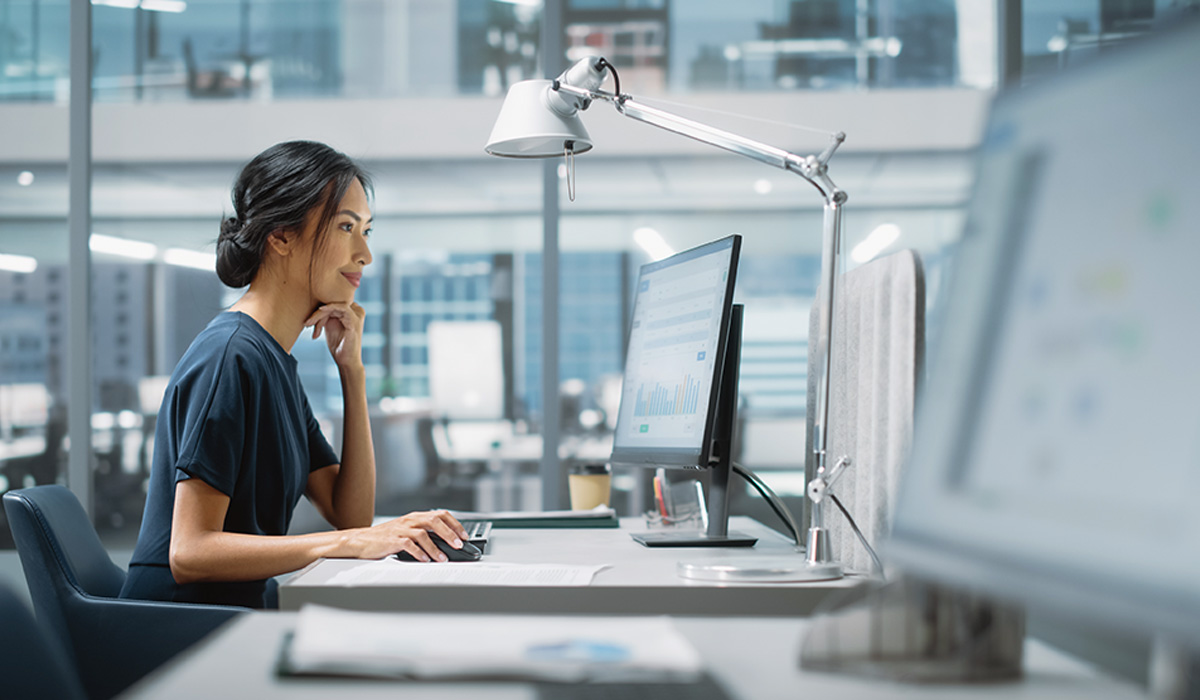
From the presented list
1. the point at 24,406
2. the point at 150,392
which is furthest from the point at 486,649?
the point at 24,406

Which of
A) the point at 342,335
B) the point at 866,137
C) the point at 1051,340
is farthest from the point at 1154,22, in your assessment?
the point at 866,137

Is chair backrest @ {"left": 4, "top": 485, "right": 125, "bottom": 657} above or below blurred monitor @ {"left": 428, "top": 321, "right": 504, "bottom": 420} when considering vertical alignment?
below

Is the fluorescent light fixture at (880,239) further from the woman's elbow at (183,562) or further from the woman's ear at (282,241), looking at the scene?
the woman's elbow at (183,562)

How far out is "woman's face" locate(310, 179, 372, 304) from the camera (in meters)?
1.74

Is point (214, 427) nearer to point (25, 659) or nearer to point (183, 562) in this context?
point (183, 562)

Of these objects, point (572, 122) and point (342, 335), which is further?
point (342, 335)

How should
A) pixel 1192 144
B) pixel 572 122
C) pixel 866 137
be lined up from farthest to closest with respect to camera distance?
pixel 866 137, pixel 572 122, pixel 1192 144

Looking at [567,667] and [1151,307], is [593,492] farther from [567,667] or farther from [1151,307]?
[1151,307]

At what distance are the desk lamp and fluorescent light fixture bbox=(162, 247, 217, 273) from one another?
186 centimetres

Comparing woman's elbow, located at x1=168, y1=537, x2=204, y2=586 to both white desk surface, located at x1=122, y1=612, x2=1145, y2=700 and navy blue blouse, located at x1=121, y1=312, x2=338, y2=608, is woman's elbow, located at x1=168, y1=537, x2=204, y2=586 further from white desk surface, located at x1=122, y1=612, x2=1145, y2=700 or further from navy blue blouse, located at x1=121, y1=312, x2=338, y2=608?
white desk surface, located at x1=122, y1=612, x2=1145, y2=700

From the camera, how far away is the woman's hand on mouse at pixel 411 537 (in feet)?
4.38

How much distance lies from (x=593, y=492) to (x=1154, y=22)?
5.37 ft

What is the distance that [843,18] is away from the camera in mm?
3148

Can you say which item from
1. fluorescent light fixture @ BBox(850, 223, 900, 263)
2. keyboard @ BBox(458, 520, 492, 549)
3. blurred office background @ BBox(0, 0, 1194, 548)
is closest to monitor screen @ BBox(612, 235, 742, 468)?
keyboard @ BBox(458, 520, 492, 549)
